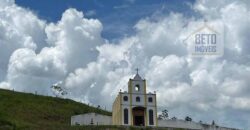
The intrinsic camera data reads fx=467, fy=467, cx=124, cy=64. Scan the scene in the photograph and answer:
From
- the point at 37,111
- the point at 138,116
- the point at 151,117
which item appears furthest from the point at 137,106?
the point at 37,111

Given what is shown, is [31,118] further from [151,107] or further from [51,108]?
[151,107]

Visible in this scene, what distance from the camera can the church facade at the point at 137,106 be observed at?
58.7 metres

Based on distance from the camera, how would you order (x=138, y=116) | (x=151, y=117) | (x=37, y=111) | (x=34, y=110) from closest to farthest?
(x=151, y=117) < (x=138, y=116) < (x=37, y=111) < (x=34, y=110)

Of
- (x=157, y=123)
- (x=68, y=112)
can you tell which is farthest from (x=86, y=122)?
(x=68, y=112)

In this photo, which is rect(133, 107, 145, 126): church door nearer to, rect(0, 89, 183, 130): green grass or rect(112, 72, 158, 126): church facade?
rect(112, 72, 158, 126): church facade

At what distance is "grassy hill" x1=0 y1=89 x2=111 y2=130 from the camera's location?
205 ft

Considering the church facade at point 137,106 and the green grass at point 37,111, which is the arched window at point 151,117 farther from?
the green grass at point 37,111

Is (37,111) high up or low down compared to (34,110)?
down

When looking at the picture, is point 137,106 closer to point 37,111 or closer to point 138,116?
point 138,116

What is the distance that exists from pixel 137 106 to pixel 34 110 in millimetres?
20146

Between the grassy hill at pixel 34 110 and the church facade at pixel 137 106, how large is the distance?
826 centimetres

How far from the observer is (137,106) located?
5922 centimetres

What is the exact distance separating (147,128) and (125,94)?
6.86 m

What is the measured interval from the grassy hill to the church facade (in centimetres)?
826
